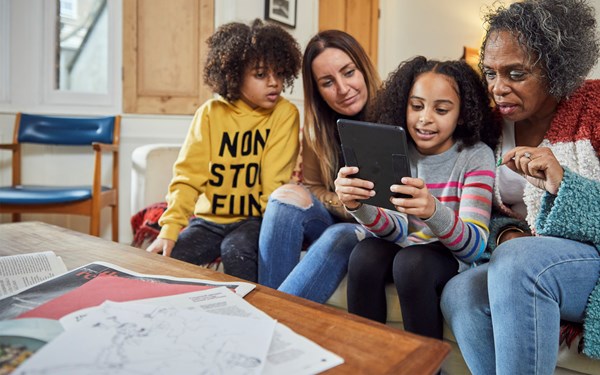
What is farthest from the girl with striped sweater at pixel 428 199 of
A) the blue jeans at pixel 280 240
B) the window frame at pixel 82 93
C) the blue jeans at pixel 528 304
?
the window frame at pixel 82 93

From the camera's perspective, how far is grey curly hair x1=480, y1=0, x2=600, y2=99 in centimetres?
107

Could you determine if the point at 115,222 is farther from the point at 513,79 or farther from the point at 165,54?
the point at 513,79

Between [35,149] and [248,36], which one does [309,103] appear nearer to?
[248,36]

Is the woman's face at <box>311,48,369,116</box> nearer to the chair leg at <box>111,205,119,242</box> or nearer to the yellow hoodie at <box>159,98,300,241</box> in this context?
the yellow hoodie at <box>159,98,300,241</box>

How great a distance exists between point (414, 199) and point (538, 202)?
0.98ft

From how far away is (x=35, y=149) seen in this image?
273 cm

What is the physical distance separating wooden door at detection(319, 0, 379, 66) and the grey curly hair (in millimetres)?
2357

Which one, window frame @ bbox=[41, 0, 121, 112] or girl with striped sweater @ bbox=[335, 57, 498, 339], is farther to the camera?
window frame @ bbox=[41, 0, 121, 112]

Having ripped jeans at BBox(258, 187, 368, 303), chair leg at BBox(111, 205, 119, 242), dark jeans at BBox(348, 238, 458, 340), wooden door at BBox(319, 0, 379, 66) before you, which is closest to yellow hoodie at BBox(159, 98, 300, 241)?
ripped jeans at BBox(258, 187, 368, 303)

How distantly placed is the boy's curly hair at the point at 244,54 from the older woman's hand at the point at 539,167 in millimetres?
860

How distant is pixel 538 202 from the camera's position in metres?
1.07

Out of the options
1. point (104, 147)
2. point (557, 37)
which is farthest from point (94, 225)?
point (557, 37)

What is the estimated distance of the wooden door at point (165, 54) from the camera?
281 cm

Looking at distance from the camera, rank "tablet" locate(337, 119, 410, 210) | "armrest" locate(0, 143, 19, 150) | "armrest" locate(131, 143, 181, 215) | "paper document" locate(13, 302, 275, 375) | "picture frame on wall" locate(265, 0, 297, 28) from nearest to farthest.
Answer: "paper document" locate(13, 302, 275, 375) < "tablet" locate(337, 119, 410, 210) < "armrest" locate(131, 143, 181, 215) < "armrest" locate(0, 143, 19, 150) < "picture frame on wall" locate(265, 0, 297, 28)
